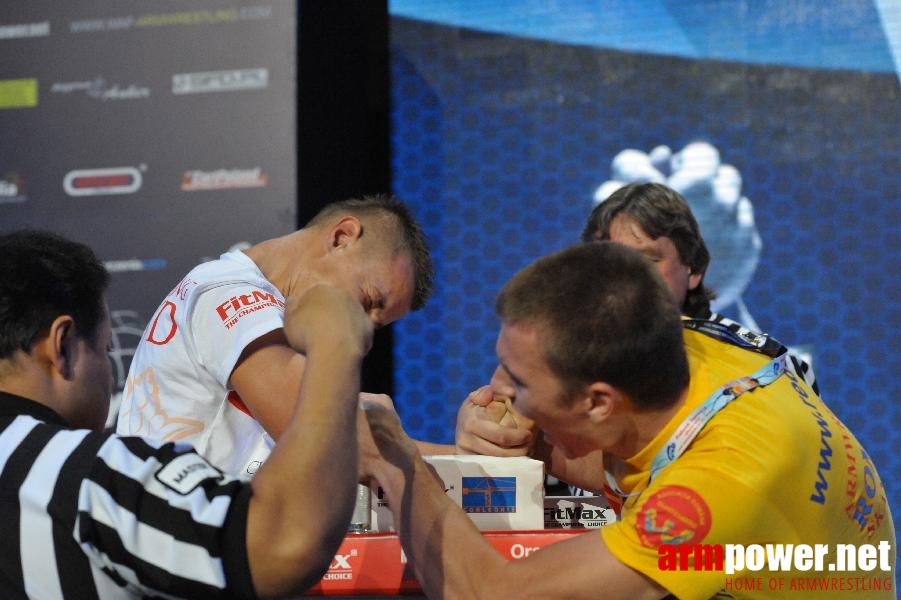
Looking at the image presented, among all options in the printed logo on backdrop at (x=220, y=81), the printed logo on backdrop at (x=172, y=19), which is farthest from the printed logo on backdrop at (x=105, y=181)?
the printed logo on backdrop at (x=172, y=19)

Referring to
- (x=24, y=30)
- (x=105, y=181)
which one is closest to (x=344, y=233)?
(x=105, y=181)

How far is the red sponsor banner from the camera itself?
4.73 ft

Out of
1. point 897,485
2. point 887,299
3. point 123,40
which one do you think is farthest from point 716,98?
point 123,40

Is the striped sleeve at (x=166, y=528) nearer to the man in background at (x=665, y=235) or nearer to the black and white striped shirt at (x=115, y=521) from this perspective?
the black and white striped shirt at (x=115, y=521)

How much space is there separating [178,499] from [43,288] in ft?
1.04

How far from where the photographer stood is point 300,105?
Answer: 3.38 metres

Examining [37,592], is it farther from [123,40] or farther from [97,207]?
[123,40]

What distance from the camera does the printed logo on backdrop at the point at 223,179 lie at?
11.0ft

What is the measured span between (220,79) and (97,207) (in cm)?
61

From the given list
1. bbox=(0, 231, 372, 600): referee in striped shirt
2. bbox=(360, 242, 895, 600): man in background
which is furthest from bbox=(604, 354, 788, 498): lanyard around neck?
bbox=(0, 231, 372, 600): referee in striped shirt

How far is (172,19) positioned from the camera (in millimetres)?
3490

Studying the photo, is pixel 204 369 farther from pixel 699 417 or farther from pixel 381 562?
pixel 699 417

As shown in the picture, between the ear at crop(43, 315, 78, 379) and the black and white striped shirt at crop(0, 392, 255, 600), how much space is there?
0.31ft

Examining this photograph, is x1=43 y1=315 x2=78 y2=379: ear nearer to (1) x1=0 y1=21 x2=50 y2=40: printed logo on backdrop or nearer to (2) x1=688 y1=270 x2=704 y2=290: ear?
(2) x1=688 y1=270 x2=704 y2=290: ear
